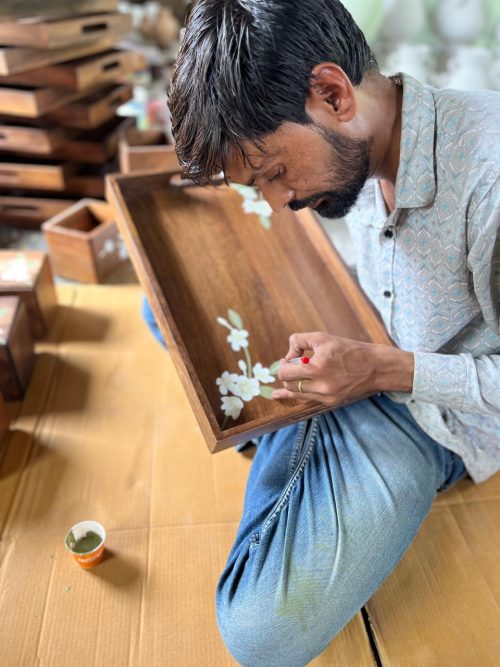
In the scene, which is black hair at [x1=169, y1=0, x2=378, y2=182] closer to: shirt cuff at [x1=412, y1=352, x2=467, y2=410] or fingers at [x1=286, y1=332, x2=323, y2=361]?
fingers at [x1=286, y1=332, x2=323, y2=361]

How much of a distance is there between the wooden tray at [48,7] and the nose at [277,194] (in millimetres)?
1227

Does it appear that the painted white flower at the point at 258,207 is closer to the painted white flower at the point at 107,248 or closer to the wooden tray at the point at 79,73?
the painted white flower at the point at 107,248

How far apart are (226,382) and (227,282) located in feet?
0.85

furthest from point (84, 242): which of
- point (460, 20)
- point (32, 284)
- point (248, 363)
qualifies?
point (460, 20)

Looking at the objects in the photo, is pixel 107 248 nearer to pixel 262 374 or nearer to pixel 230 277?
pixel 230 277

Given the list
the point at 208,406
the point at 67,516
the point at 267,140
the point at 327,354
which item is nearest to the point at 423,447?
the point at 327,354

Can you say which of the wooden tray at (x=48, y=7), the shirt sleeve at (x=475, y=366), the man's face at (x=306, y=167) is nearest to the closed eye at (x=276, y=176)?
the man's face at (x=306, y=167)

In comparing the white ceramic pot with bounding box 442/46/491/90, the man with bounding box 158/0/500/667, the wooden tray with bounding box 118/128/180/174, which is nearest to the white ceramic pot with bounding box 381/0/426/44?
the white ceramic pot with bounding box 442/46/491/90

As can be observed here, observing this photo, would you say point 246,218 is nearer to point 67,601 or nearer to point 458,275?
point 458,275

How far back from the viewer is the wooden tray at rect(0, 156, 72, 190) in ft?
6.05

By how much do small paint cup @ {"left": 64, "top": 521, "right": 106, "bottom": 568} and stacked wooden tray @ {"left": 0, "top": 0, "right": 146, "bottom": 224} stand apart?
1.27 m

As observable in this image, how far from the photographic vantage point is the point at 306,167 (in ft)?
2.60

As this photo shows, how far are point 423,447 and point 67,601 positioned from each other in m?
0.72

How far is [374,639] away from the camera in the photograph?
36.7 inches
